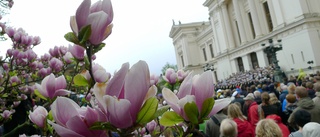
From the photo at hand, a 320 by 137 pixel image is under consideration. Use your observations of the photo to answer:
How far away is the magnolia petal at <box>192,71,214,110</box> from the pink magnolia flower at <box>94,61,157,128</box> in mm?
159

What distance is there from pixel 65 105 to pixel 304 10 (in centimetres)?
2062

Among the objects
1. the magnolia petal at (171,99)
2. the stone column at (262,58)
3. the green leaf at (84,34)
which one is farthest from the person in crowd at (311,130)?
the stone column at (262,58)

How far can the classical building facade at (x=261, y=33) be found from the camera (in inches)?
681

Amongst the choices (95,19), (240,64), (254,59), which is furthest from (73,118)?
(240,64)

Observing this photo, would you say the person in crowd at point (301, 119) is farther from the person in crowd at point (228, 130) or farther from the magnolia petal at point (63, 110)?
the magnolia petal at point (63, 110)

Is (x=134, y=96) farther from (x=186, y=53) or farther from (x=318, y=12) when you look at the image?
(x=186, y=53)

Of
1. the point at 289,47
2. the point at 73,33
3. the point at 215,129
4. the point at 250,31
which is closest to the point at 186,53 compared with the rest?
the point at 250,31

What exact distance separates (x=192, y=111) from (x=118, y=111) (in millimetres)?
190

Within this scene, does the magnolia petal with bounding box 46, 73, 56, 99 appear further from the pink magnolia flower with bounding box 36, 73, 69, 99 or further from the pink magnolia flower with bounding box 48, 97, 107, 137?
the pink magnolia flower with bounding box 48, 97, 107, 137

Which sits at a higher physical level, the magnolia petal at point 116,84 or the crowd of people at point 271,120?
the magnolia petal at point 116,84

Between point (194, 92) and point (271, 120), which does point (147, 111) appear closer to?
point (194, 92)

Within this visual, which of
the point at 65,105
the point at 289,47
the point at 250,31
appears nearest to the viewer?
the point at 65,105

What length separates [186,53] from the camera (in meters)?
41.1

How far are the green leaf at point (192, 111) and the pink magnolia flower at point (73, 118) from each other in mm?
193
